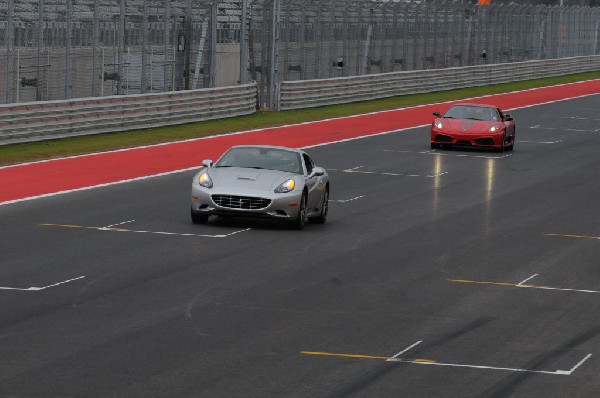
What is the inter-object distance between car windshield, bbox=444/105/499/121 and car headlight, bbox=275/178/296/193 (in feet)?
58.1

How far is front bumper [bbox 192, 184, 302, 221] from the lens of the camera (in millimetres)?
22250

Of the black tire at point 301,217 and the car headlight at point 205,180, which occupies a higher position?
the car headlight at point 205,180

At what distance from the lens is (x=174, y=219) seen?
23438 mm

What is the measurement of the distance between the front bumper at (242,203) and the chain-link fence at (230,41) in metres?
13.7

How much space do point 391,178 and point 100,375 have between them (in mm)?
19980

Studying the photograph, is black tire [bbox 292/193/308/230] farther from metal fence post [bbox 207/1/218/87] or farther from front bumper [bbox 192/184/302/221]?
metal fence post [bbox 207/1/218/87]

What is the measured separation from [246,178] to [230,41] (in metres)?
27.0

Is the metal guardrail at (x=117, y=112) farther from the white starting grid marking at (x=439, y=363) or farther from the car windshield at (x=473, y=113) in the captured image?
the white starting grid marking at (x=439, y=363)

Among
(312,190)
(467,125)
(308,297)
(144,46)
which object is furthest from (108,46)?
(308,297)

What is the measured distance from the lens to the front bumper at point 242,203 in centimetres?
2225

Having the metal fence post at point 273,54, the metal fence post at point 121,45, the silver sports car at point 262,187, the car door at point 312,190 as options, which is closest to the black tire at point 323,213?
the silver sports car at point 262,187

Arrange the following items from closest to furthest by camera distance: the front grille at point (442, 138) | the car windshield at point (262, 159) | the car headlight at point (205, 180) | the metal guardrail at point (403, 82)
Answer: the car headlight at point (205, 180) < the car windshield at point (262, 159) < the front grille at point (442, 138) < the metal guardrail at point (403, 82)

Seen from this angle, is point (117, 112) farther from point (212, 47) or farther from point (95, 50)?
point (212, 47)

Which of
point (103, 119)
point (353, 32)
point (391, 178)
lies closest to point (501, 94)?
point (353, 32)
